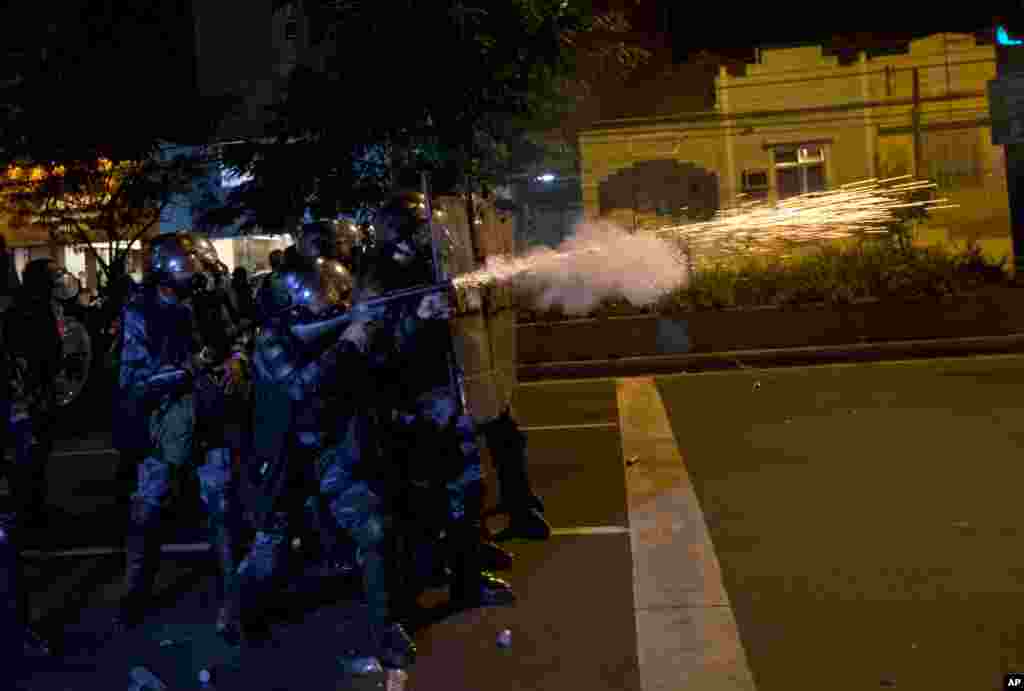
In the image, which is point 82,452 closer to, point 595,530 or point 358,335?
point 595,530

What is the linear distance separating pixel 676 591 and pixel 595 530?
1440 mm

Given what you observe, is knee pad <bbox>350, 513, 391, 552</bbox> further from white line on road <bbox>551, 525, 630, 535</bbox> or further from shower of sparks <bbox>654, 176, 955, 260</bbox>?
shower of sparks <bbox>654, 176, 955, 260</bbox>

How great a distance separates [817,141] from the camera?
22.9 metres

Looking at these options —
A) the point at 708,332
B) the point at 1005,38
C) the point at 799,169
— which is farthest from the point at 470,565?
the point at 799,169

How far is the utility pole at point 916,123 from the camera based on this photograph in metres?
22.2

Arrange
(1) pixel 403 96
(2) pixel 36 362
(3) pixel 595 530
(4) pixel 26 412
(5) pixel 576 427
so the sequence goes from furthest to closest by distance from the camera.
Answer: (5) pixel 576 427 < (2) pixel 36 362 < (1) pixel 403 96 < (3) pixel 595 530 < (4) pixel 26 412

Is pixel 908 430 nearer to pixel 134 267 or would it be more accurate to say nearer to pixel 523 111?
pixel 523 111

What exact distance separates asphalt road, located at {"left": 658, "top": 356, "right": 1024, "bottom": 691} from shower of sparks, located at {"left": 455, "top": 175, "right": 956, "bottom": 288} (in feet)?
6.24

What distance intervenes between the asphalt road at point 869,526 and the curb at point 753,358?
9.60 ft

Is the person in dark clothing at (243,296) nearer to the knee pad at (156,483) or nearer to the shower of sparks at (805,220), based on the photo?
the knee pad at (156,483)

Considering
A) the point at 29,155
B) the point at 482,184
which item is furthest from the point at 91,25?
the point at 482,184

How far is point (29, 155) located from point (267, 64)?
7.20 metres

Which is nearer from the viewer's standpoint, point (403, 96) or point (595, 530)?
point (595, 530)

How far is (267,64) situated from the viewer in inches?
408
